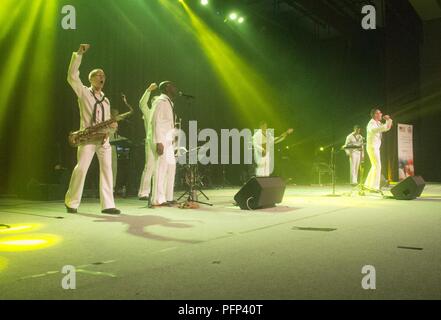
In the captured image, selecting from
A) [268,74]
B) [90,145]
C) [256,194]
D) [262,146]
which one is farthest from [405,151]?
[90,145]

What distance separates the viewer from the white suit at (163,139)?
7590 millimetres

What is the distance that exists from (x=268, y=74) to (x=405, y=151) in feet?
21.8

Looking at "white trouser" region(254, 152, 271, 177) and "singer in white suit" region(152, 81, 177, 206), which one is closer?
"singer in white suit" region(152, 81, 177, 206)

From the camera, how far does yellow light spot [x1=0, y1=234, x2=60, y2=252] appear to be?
13.2ft

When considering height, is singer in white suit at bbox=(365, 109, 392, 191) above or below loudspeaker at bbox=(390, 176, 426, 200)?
above

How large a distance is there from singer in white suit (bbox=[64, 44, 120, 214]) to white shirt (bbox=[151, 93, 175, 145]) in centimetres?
94

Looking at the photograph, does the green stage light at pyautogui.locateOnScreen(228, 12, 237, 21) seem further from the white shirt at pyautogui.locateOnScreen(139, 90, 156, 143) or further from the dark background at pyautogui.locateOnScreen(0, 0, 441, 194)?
the white shirt at pyautogui.locateOnScreen(139, 90, 156, 143)

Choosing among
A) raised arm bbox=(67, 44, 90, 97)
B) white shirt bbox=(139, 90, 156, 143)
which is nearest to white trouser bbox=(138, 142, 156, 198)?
white shirt bbox=(139, 90, 156, 143)

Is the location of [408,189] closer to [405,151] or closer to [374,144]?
[374,144]

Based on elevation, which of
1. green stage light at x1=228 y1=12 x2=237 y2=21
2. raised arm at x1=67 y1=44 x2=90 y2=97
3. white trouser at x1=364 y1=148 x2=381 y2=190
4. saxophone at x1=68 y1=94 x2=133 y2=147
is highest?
green stage light at x1=228 y1=12 x2=237 y2=21

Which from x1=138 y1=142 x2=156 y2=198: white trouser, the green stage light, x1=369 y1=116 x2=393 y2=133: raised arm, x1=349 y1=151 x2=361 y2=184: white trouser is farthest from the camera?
the green stage light

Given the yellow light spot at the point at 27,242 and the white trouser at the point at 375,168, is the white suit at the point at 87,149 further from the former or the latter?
the white trouser at the point at 375,168

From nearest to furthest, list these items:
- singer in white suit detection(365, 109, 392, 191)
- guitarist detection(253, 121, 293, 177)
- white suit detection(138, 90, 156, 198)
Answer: white suit detection(138, 90, 156, 198)
singer in white suit detection(365, 109, 392, 191)
guitarist detection(253, 121, 293, 177)

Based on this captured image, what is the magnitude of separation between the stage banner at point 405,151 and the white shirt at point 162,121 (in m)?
13.1
